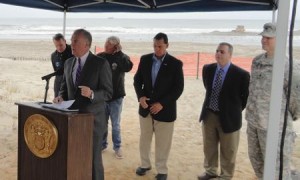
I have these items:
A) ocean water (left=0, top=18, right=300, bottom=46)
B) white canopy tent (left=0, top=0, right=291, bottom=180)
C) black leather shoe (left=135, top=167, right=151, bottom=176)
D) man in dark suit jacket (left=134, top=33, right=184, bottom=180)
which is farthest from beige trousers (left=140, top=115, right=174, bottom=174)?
ocean water (left=0, top=18, right=300, bottom=46)

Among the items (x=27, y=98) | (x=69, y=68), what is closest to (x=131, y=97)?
(x=27, y=98)

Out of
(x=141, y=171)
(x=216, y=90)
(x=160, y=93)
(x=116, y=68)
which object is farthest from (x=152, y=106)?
(x=116, y=68)

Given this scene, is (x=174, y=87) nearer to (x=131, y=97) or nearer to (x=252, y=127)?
(x=252, y=127)

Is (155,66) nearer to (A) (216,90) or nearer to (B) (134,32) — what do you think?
(A) (216,90)

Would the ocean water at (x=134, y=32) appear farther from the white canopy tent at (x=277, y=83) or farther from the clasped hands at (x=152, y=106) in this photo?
the white canopy tent at (x=277, y=83)

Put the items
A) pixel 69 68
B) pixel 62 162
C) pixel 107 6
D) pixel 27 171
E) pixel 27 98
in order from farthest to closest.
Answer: pixel 27 98
pixel 107 6
pixel 69 68
pixel 27 171
pixel 62 162

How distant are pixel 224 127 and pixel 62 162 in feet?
6.48

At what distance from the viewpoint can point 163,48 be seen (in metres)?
4.36

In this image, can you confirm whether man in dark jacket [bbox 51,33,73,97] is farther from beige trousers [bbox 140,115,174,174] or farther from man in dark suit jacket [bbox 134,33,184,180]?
beige trousers [bbox 140,115,174,174]

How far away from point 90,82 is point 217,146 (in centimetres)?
189

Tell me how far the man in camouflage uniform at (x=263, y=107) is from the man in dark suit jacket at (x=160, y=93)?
0.97 metres

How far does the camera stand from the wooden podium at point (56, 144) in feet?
9.86

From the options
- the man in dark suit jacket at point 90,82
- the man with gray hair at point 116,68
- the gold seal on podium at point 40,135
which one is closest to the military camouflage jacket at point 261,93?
the man in dark suit jacket at point 90,82

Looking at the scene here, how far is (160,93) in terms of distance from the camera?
14.4 ft
